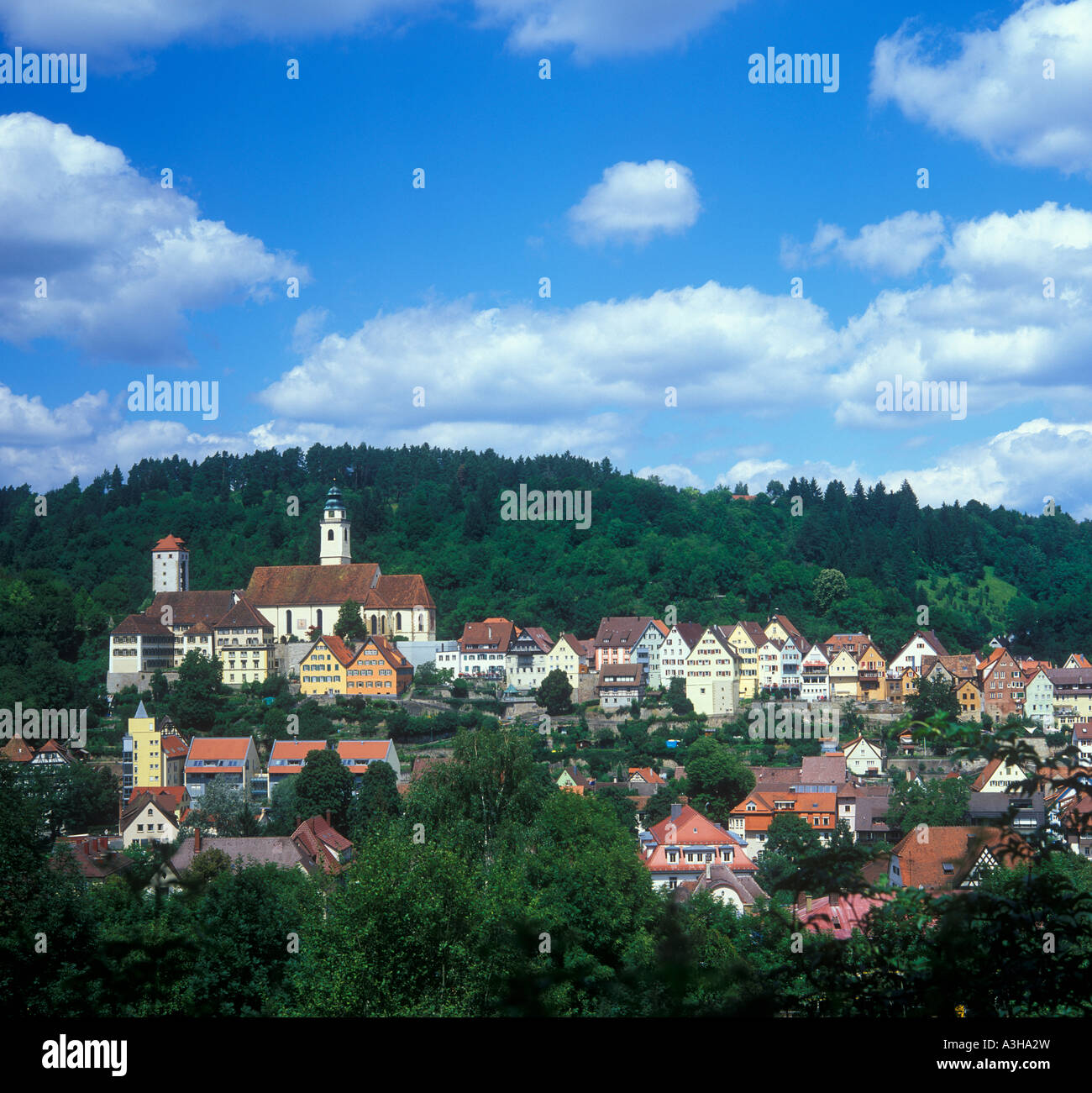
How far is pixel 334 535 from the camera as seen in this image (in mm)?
72625

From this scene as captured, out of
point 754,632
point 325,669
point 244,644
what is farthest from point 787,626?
point 244,644

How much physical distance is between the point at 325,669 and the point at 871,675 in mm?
28120

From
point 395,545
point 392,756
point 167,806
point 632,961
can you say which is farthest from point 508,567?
point 632,961

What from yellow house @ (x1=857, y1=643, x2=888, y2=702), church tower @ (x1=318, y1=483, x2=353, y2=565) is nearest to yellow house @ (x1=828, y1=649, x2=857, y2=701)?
yellow house @ (x1=857, y1=643, x2=888, y2=702)

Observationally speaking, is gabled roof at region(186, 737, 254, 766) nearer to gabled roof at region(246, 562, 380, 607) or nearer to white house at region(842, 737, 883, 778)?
gabled roof at region(246, 562, 380, 607)

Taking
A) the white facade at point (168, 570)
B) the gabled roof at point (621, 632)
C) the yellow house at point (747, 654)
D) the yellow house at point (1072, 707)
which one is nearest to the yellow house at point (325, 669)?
the gabled roof at point (621, 632)

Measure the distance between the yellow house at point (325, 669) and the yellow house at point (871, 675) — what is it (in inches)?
1028

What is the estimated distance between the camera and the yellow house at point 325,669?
5572 centimetres

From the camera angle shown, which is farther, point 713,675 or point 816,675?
point 816,675

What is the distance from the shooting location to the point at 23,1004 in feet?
14.8

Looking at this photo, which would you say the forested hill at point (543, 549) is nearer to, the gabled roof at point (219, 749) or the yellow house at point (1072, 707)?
the yellow house at point (1072, 707)

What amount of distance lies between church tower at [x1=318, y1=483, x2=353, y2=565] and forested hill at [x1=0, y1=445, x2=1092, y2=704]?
5555 mm

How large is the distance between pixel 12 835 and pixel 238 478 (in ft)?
312

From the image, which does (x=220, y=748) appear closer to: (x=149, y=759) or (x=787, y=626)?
(x=149, y=759)
